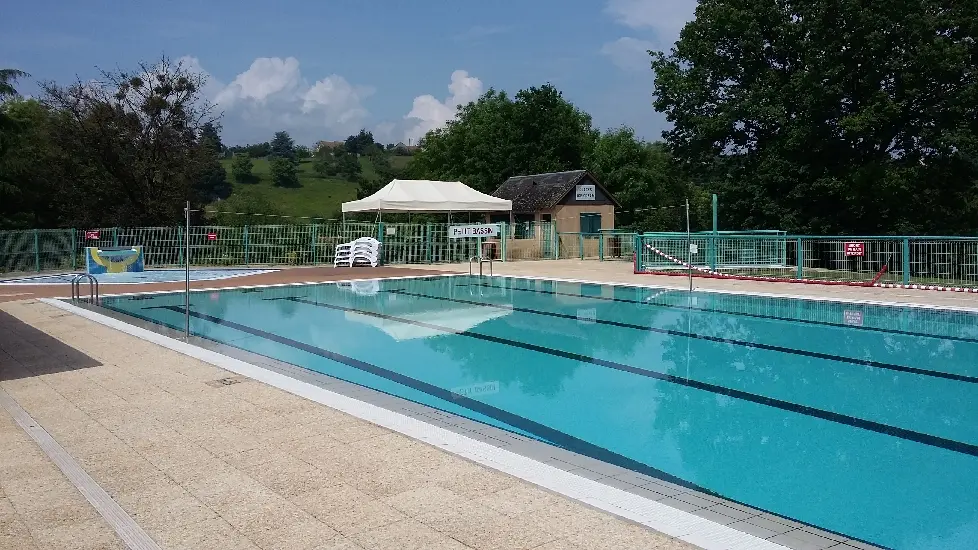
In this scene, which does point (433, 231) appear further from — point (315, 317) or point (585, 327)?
point (585, 327)

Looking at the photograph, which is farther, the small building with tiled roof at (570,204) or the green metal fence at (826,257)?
the small building with tiled roof at (570,204)

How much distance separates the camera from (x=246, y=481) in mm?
4281

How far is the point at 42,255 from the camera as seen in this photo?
2292 cm

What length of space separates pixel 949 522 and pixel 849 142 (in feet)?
81.0

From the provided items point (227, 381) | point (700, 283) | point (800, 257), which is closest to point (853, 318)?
point (700, 283)

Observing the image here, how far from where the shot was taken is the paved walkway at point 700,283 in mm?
13539

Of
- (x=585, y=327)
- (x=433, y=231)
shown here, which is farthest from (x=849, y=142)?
(x=585, y=327)

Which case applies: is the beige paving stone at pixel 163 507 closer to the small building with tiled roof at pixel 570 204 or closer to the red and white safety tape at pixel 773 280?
the red and white safety tape at pixel 773 280

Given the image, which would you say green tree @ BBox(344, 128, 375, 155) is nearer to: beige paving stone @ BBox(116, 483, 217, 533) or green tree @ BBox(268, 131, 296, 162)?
green tree @ BBox(268, 131, 296, 162)

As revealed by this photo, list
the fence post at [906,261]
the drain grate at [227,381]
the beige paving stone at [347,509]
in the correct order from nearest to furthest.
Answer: the beige paving stone at [347,509] → the drain grate at [227,381] → the fence post at [906,261]

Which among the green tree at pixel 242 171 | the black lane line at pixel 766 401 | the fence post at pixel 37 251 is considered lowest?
the black lane line at pixel 766 401

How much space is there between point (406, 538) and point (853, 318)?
34.0 feet

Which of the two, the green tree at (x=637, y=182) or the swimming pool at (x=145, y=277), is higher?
the green tree at (x=637, y=182)

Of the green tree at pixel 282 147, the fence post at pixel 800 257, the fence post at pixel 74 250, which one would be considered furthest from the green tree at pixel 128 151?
the green tree at pixel 282 147
